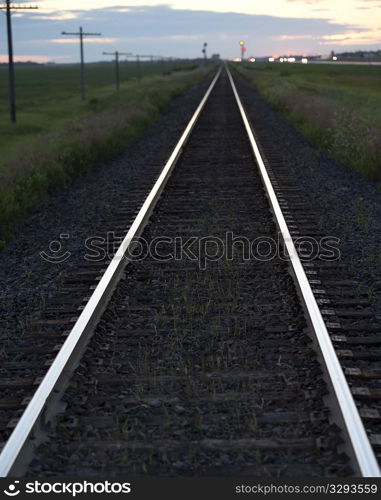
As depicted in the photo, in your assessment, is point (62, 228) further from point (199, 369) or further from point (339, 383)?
point (339, 383)

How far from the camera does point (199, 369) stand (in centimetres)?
440

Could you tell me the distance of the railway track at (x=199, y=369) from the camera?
134 inches

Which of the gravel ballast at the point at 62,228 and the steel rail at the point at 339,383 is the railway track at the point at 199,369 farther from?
the gravel ballast at the point at 62,228

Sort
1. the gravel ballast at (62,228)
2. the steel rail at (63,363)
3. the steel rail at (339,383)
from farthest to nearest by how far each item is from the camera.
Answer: the gravel ballast at (62,228)
the steel rail at (63,363)
the steel rail at (339,383)

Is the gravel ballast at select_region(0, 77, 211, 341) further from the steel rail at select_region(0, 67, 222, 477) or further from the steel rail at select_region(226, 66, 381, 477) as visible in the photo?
the steel rail at select_region(226, 66, 381, 477)

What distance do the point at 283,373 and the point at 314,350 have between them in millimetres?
339

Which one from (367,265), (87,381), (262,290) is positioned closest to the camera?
(87,381)

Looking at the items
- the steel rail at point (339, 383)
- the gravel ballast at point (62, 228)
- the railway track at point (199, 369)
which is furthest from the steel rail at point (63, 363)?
the steel rail at point (339, 383)

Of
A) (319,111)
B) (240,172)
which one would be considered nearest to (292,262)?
(240,172)

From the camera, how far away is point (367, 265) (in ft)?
21.9

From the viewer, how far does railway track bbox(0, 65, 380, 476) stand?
3.40 m

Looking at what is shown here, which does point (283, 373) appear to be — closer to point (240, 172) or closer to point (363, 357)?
point (363, 357)

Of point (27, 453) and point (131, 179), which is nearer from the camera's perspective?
point (27, 453)

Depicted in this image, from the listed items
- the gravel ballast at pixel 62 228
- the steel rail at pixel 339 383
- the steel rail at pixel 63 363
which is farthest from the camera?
the gravel ballast at pixel 62 228
